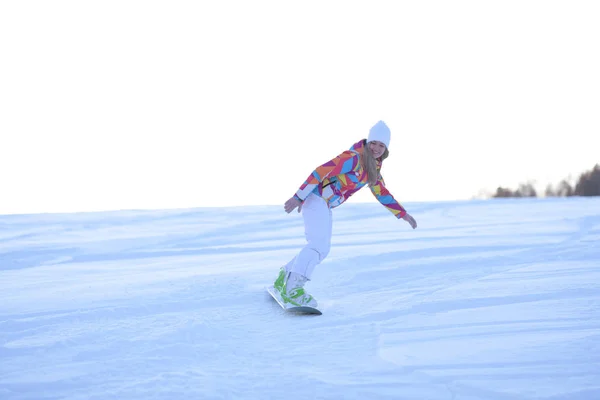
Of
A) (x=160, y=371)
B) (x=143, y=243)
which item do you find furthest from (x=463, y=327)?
(x=143, y=243)

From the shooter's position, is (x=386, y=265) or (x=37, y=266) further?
(x=37, y=266)

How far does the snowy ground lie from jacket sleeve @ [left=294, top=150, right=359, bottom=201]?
0.76 meters

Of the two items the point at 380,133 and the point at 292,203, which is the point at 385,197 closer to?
the point at 380,133

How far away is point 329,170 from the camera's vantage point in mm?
3727

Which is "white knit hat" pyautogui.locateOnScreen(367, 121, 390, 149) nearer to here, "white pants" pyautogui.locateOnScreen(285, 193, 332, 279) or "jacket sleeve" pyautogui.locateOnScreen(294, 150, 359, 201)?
"jacket sleeve" pyautogui.locateOnScreen(294, 150, 359, 201)

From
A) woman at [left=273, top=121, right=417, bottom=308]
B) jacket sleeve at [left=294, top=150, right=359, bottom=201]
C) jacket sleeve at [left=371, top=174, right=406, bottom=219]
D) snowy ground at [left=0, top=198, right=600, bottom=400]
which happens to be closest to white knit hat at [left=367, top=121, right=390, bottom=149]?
woman at [left=273, top=121, right=417, bottom=308]

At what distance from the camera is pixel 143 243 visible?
707cm

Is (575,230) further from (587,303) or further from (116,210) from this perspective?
(116,210)

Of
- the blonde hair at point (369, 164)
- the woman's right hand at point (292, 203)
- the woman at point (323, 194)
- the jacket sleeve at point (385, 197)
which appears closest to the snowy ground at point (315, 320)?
the woman at point (323, 194)

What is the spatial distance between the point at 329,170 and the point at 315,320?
94 cm

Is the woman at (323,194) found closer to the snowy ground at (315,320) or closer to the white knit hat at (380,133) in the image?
the white knit hat at (380,133)

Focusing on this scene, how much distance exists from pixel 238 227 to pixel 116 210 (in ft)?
12.3

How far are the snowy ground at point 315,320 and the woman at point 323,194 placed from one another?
0.24m

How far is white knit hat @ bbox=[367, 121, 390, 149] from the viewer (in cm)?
388
